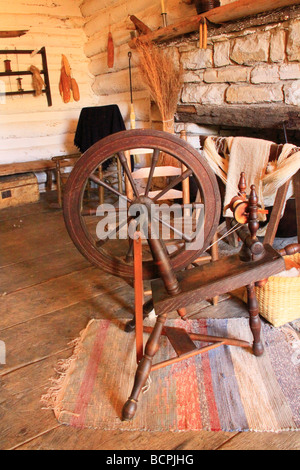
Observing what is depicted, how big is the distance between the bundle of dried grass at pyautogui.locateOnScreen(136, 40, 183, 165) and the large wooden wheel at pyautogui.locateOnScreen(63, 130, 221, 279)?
1.94 metres

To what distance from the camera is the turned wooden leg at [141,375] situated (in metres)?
1.51

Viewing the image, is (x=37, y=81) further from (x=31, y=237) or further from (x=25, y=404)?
(x=25, y=404)

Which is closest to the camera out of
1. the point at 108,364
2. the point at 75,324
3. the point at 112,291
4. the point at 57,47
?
the point at 108,364

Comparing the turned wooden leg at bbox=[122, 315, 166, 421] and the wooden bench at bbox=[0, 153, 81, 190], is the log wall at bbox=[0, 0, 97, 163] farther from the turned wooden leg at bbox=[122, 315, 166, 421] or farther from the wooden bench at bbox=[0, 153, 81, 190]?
the turned wooden leg at bbox=[122, 315, 166, 421]

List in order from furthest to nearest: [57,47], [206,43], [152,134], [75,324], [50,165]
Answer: [57,47], [50,165], [206,43], [75,324], [152,134]

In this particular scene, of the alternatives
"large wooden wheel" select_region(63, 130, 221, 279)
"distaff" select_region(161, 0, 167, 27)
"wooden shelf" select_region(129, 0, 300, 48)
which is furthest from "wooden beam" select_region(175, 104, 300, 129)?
"large wooden wheel" select_region(63, 130, 221, 279)

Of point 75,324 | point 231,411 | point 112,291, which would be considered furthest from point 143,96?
point 231,411

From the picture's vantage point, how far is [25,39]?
4.61 metres

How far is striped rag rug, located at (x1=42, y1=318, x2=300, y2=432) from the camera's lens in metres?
1.50

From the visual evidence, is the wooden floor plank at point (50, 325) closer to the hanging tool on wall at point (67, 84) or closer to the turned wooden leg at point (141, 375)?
the turned wooden leg at point (141, 375)

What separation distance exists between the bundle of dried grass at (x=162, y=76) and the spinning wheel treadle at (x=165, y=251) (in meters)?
1.95

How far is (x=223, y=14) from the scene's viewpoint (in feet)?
9.07
